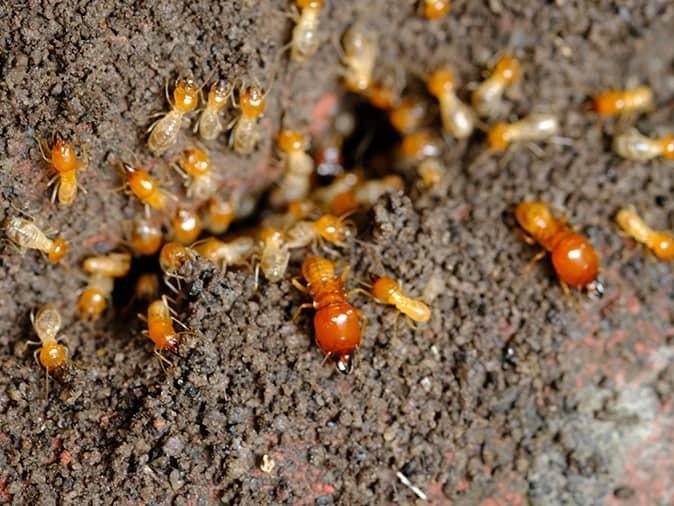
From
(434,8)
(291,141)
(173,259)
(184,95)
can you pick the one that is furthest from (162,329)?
(434,8)

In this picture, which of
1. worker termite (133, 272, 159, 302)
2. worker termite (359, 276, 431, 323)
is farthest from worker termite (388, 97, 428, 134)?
worker termite (133, 272, 159, 302)

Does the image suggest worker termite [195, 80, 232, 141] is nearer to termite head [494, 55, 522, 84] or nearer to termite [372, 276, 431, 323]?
termite [372, 276, 431, 323]

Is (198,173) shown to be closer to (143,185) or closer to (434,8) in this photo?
(143,185)

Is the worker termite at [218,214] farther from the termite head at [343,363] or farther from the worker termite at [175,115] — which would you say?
the termite head at [343,363]

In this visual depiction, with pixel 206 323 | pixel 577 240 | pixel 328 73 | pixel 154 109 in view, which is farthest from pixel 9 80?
pixel 577 240

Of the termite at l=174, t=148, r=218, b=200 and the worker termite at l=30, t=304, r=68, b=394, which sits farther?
the termite at l=174, t=148, r=218, b=200

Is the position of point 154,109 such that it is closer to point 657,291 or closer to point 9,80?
point 9,80


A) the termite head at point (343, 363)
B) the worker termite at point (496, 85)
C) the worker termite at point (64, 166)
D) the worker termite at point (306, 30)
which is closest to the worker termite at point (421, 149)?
the worker termite at point (496, 85)
